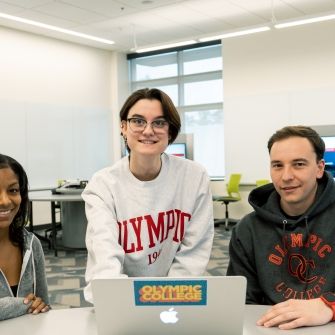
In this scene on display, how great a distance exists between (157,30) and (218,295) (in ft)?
22.9

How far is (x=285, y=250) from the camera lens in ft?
5.33

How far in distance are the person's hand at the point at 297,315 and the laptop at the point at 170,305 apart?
190 mm

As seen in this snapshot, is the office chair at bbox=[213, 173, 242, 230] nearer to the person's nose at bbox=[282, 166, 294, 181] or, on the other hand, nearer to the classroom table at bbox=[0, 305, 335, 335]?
the person's nose at bbox=[282, 166, 294, 181]

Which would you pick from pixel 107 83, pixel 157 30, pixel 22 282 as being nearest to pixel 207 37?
pixel 157 30

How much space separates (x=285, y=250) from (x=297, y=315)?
0.39 m

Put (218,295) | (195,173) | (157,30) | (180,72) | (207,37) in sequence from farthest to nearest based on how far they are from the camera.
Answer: (180,72)
(157,30)
(207,37)
(195,173)
(218,295)

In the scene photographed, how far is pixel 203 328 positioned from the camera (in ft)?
3.64

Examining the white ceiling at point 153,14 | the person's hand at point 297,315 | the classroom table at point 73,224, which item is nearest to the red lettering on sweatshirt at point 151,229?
the person's hand at point 297,315

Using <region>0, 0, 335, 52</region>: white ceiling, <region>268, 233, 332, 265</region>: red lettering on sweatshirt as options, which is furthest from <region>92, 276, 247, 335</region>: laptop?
<region>0, 0, 335, 52</region>: white ceiling

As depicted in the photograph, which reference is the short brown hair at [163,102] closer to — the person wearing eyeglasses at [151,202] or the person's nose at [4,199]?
the person wearing eyeglasses at [151,202]

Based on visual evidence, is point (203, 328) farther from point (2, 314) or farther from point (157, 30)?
point (157, 30)

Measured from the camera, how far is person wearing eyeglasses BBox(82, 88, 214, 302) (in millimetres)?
1678

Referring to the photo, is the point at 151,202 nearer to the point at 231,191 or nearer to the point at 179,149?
the point at 231,191

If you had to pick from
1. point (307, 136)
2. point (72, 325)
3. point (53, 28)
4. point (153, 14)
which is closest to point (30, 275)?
point (72, 325)
